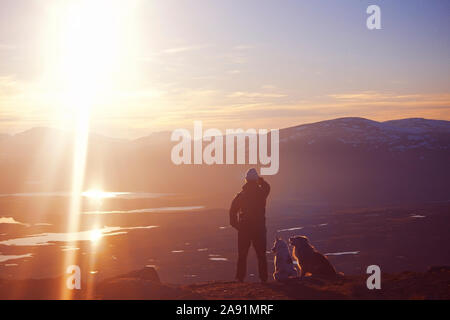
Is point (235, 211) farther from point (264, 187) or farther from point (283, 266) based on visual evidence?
point (283, 266)

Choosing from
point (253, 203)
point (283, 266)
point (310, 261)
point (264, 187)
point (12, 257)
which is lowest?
point (12, 257)

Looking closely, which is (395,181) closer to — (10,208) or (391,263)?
(391,263)

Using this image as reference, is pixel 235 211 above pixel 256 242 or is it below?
above

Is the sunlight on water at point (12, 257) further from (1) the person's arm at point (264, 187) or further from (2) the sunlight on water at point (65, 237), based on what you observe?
(1) the person's arm at point (264, 187)

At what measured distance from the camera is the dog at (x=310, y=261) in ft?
41.5

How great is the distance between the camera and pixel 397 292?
9906 mm

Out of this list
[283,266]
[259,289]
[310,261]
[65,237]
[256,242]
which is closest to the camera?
[259,289]

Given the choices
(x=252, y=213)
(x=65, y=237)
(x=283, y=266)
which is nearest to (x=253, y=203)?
(x=252, y=213)

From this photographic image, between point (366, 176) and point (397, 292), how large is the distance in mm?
153532

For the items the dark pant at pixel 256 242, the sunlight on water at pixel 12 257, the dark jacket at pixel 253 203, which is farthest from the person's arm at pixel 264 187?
the sunlight on water at pixel 12 257

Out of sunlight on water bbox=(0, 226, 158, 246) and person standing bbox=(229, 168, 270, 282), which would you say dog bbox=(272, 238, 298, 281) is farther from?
sunlight on water bbox=(0, 226, 158, 246)

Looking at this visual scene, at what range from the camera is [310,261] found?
42.6ft

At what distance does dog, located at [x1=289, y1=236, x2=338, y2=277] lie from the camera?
12664mm
